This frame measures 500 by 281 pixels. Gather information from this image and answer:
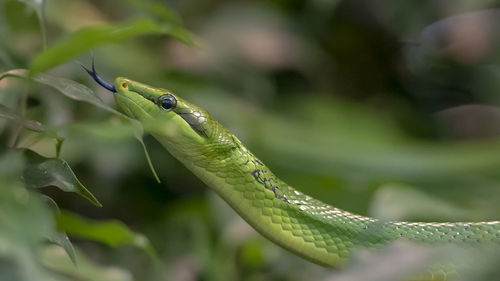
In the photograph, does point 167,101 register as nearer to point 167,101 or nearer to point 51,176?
point 167,101

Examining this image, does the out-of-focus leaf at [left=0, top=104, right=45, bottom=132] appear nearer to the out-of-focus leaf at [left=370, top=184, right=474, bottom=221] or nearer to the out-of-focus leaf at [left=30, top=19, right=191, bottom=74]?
the out-of-focus leaf at [left=30, top=19, right=191, bottom=74]

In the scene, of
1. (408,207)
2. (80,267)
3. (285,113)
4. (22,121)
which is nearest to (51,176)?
(22,121)

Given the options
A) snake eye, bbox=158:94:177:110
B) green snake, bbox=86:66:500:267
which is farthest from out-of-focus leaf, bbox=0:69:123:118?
snake eye, bbox=158:94:177:110

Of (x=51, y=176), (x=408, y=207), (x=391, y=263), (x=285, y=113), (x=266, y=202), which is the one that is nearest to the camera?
(x=391, y=263)

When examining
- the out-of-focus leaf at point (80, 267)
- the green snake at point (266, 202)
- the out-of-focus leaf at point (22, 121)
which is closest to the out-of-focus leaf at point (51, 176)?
the out-of-focus leaf at point (22, 121)

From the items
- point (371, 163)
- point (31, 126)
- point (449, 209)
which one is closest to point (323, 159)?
point (371, 163)
